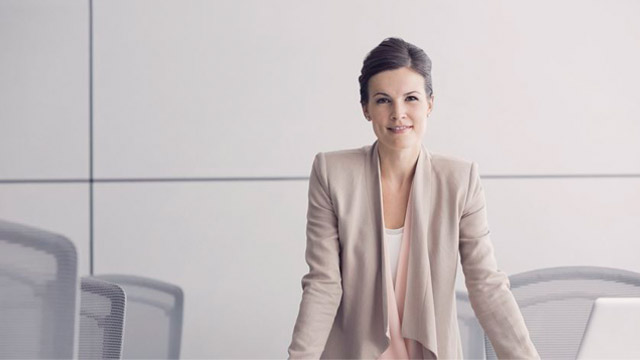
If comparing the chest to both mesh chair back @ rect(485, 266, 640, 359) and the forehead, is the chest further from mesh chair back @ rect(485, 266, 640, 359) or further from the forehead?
mesh chair back @ rect(485, 266, 640, 359)

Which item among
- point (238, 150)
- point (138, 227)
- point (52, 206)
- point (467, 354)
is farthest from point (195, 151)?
point (467, 354)

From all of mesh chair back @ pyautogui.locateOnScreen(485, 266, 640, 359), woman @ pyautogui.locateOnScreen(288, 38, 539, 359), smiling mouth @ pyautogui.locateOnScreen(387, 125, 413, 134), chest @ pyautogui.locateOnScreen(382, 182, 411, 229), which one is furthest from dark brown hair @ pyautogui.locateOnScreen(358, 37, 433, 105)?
mesh chair back @ pyautogui.locateOnScreen(485, 266, 640, 359)

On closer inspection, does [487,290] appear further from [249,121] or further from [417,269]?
[249,121]

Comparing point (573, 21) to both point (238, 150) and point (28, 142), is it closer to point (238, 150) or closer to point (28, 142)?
point (238, 150)

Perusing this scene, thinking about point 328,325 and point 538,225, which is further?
point 538,225

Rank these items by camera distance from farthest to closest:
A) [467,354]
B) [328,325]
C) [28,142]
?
[28,142]
[467,354]
[328,325]

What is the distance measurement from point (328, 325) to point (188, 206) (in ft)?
4.94

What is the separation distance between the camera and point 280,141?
9.66 feet

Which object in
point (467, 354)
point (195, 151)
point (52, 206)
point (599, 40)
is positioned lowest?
point (467, 354)

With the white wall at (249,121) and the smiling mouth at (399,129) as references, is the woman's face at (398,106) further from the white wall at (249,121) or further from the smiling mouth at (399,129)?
the white wall at (249,121)

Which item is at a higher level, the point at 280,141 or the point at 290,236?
the point at 280,141

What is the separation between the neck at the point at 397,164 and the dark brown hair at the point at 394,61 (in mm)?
125

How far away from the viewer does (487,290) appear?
1563 mm

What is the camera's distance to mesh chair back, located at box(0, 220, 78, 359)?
4.52 ft
